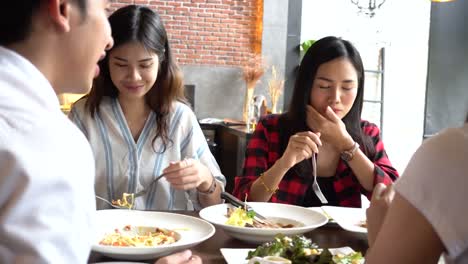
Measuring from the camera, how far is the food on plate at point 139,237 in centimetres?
135

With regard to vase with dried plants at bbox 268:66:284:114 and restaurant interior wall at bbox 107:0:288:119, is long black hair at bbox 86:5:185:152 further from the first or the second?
restaurant interior wall at bbox 107:0:288:119

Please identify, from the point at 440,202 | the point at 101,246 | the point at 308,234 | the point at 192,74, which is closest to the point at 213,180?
the point at 308,234

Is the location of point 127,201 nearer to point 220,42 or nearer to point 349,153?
point 349,153

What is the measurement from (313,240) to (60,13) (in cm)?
102

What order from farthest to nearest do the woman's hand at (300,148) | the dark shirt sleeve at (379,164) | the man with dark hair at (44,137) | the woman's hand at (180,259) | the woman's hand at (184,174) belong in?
1. the dark shirt sleeve at (379,164)
2. the woman's hand at (300,148)
3. the woman's hand at (184,174)
4. the woman's hand at (180,259)
5. the man with dark hair at (44,137)

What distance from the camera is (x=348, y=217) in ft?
5.57

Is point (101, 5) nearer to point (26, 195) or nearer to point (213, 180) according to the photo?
point (26, 195)

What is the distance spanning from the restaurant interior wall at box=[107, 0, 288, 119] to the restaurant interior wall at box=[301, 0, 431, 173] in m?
0.54

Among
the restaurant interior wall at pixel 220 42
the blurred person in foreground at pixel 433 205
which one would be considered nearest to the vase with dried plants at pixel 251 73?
the restaurant interior wall at pixel 220 42

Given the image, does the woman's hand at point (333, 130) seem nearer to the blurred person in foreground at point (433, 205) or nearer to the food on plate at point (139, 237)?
the food on plate at point (139, 237)

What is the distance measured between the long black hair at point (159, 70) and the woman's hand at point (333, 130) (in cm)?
57

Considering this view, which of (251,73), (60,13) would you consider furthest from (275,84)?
(60,13)

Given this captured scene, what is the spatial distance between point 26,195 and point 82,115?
1.62 meters

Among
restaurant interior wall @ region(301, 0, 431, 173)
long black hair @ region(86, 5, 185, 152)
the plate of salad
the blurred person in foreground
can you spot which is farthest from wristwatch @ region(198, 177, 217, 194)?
restaurant interior wall @ region(301, 0, 431, 173)
